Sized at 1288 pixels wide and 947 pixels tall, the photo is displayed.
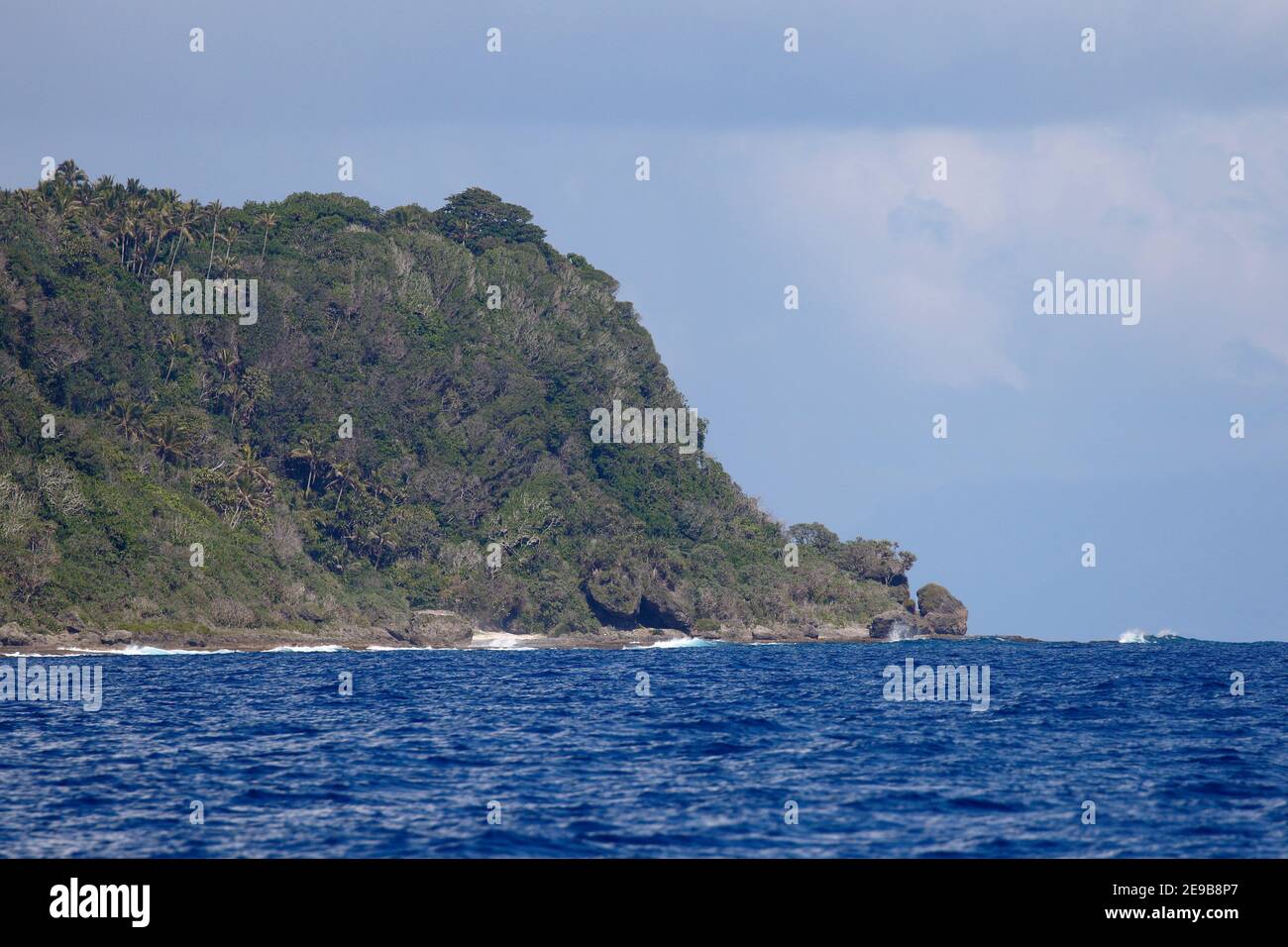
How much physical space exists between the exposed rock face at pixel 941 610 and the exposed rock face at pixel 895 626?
2501 mm

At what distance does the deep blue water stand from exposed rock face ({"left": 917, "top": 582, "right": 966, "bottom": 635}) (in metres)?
110

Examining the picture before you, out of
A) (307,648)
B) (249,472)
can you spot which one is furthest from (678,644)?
(249,472)

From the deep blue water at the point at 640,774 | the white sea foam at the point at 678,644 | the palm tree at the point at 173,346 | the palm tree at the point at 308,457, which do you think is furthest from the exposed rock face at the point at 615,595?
the deep blue water at the point at 640,774

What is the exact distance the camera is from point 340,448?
491ft

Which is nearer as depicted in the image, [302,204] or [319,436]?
[319,436]

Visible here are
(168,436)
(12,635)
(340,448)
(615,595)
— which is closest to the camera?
(12,635)

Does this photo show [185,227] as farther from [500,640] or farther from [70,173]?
[500,640]

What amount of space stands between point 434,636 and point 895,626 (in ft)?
180

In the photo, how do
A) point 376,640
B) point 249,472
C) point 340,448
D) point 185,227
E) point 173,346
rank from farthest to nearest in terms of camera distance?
point 185,227 → point 340,448 → point 173,346 → point 249,472 → point 376,640

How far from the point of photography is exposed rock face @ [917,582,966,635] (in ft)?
547
